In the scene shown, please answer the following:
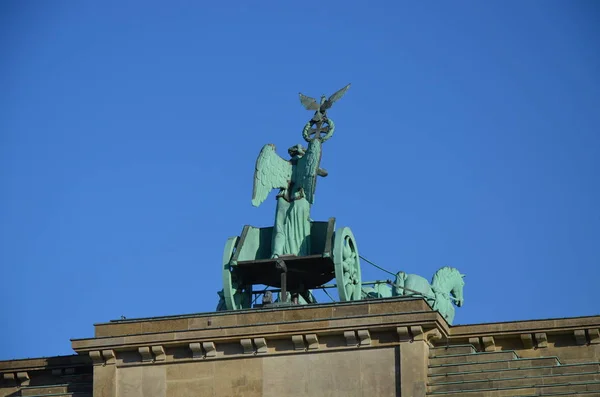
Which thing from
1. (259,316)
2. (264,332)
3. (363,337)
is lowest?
(363,337)

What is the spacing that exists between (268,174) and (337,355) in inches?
275

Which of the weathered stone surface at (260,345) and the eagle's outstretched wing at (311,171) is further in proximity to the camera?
the eagle's outstretched wing at (311,171)

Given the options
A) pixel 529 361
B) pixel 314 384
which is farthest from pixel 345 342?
pixel 529 361

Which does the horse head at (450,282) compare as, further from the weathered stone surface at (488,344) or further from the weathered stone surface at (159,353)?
the weathered stone surface at (159,353)

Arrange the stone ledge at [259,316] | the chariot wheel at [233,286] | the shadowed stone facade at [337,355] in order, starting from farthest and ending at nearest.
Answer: the chariot wheel at [233,286] < the stone ledge at [259,316] < the shadowed stone facade at [337,355]

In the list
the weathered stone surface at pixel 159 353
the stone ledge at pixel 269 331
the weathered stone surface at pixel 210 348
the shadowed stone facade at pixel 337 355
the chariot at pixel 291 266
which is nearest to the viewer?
the shadowed stone facade at pixel 337 355

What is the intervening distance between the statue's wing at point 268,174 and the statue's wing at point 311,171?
2.01ft

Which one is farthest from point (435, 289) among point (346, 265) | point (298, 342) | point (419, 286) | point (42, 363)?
point (42, 363)

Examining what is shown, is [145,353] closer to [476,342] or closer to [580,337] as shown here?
[476,342]

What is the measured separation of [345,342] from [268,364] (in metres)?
2.36

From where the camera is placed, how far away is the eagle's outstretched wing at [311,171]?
2537 inches

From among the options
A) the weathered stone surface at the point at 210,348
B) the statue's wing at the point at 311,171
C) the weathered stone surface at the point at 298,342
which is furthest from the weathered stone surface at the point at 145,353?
the statue's wing at the point at 311,171

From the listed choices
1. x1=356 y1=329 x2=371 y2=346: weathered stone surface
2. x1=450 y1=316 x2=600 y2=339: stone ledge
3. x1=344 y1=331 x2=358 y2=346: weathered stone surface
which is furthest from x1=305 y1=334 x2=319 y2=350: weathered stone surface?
x1=450 y1=316 x2=600 y2=339: stone ledge

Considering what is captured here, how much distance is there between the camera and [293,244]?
63688mm
